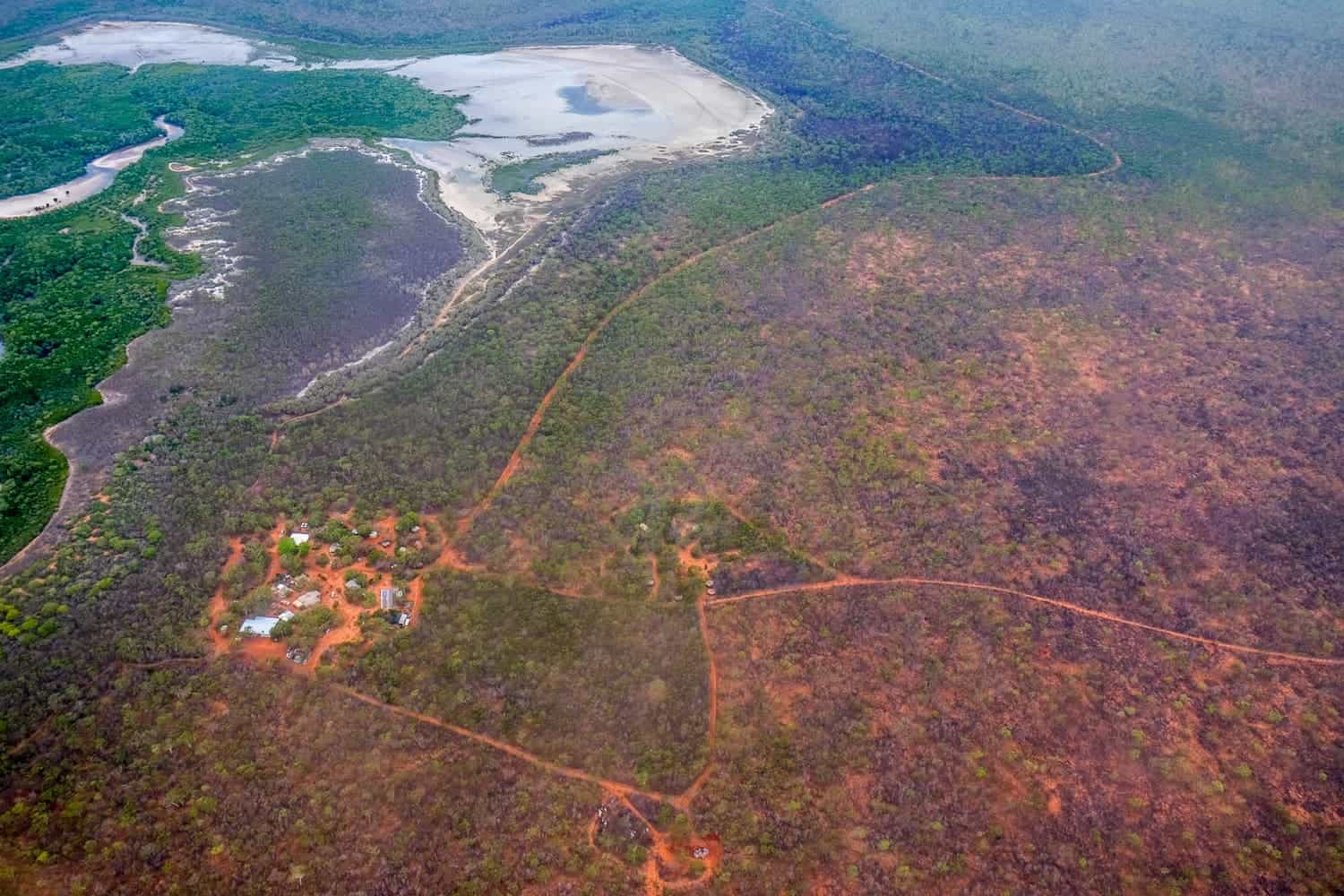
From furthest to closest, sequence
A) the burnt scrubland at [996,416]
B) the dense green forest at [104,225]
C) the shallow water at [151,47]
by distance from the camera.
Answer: the shallow water at [151,47] < the dense green forest at [104,225] < the burnt scrubland at [996,416]

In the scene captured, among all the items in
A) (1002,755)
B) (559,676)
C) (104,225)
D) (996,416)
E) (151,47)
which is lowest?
(1002,755)

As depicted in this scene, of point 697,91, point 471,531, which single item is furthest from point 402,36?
point 471,531

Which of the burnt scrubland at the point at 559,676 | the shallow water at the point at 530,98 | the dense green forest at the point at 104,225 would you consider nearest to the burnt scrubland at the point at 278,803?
the burnt scrubland at the point at 559,676

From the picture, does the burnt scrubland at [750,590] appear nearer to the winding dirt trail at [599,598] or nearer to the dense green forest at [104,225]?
the winding dirt trail at [599,598]

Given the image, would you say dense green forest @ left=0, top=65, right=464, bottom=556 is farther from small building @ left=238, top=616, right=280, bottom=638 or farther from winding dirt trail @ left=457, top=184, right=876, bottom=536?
winding dirt trail @ left=457, top=184, right=876, bottom=536

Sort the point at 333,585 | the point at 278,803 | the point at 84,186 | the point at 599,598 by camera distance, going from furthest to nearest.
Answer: the point at 84,186
the point at 333,585
the point at 599,598
the point at 278,803

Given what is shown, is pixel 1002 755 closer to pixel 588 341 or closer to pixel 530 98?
pixel 588 341

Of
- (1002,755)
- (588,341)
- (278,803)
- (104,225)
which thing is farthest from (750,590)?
(104,225)
